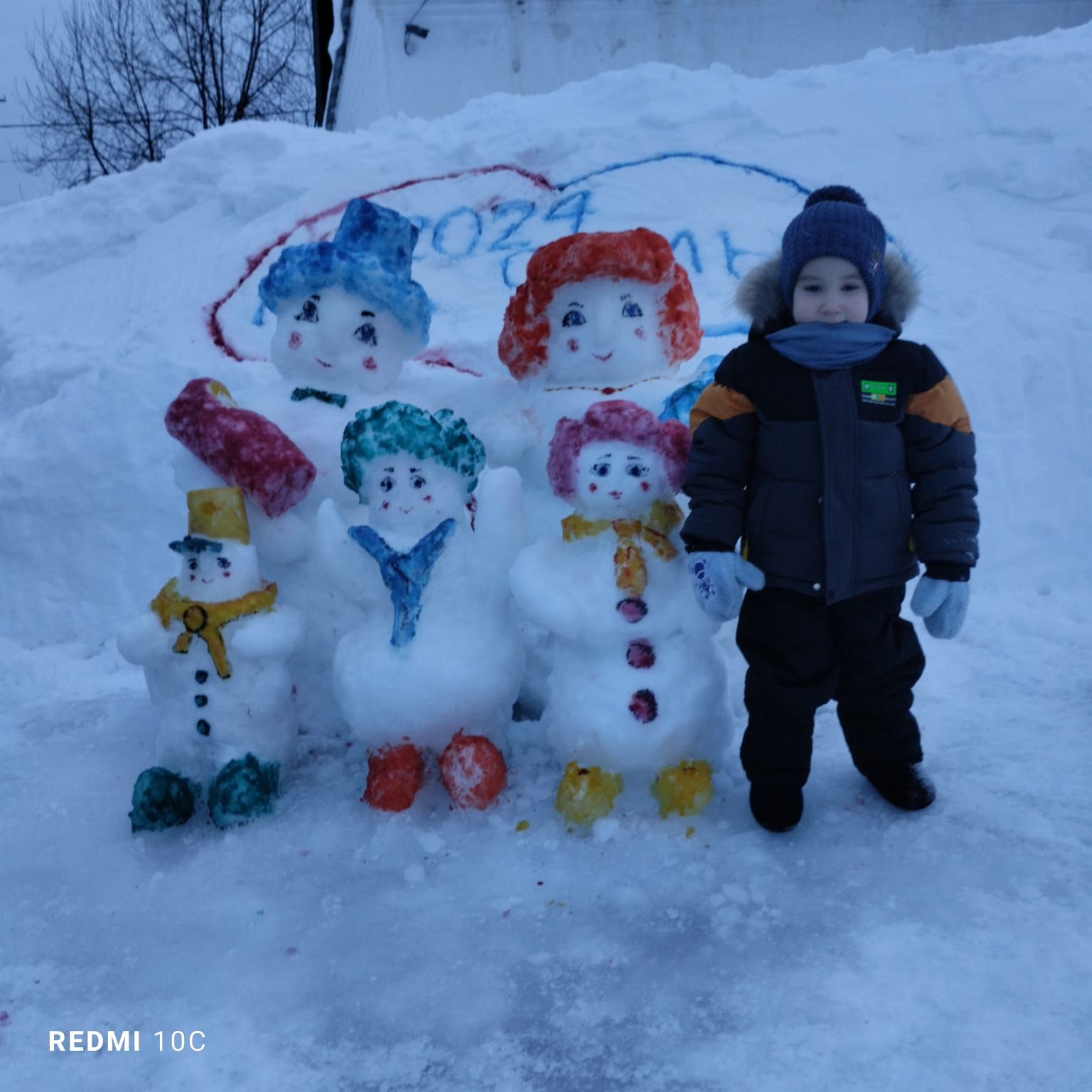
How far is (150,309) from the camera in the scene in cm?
456

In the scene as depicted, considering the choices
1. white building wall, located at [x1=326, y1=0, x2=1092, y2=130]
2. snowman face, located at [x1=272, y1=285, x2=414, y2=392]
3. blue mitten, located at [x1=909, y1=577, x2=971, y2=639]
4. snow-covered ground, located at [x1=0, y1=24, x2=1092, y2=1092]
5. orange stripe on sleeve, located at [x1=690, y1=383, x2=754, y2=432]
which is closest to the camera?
snow-covered ground, located at [x1=0, y1=24, x2=1092, y2=1092]

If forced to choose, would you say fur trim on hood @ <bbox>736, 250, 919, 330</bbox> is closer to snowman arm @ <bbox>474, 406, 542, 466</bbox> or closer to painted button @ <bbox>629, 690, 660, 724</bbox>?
snowman arm @ <bbox>474, 406, 542, 466</bbox>

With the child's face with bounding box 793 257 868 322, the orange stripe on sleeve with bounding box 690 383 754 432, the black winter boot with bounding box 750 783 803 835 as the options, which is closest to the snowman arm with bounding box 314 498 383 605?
the orange stripe on sleeve with bounding box 690 383 754 432

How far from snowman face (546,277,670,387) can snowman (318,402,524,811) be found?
41cm

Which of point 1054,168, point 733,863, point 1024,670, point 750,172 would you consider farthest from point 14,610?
point 1054,168

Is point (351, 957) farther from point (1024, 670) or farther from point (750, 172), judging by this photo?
point (750, 172)

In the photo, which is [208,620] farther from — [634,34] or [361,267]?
[634,34]

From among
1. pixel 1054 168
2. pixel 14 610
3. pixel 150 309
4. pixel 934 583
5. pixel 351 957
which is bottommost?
pixel 351 957

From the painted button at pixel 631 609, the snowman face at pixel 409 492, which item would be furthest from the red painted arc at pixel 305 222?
the painted button at pixel 631 609

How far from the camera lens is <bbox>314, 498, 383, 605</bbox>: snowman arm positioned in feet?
7.85

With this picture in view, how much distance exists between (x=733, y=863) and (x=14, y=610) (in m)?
2.81

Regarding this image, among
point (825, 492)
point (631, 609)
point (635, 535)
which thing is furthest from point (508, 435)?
point (825, 492)

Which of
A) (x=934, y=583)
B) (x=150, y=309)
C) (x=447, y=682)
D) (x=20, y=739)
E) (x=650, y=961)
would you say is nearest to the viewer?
(x=650, y=961)

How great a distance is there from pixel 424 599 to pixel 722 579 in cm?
70
